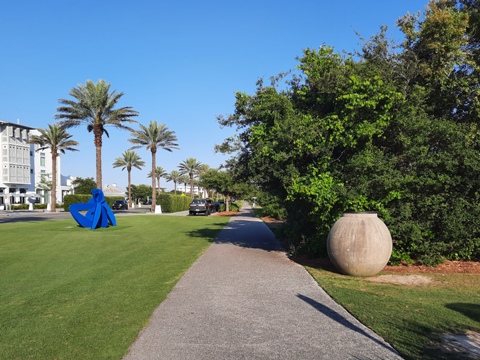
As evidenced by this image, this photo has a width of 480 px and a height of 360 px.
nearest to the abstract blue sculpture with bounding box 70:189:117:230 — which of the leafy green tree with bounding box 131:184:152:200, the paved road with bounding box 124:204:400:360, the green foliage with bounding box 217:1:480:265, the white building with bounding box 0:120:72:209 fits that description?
the green foliage with bounding box 217:1:480:265

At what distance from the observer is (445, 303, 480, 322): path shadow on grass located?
5.94m

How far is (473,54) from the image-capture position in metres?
11.6

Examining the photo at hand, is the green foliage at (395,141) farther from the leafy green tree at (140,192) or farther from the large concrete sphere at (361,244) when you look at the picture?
the leafy green tree at (140,192)

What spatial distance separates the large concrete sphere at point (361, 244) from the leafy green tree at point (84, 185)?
83.0m

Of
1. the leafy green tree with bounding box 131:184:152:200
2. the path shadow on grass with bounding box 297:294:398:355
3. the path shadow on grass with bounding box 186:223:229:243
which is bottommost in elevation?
the path shadow on grass with bounding box 297:294:398:355

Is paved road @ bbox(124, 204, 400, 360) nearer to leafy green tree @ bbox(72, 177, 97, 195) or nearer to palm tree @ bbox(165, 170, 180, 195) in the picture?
leafy green tree @ bbox(72, 177, 97, 195)

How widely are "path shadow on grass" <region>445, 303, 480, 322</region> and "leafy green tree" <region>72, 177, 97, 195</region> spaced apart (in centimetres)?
8581

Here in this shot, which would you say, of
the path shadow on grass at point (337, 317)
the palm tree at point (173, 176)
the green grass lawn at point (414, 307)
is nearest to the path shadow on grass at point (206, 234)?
the green grass lawn at point (414, 307)

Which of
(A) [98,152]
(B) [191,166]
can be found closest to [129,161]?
(B) [191,166]

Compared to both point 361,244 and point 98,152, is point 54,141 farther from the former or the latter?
point 361,244

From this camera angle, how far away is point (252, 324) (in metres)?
Result: 5.58

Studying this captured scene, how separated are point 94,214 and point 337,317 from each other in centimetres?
2083

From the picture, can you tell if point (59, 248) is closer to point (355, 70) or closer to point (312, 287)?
point (312, 287)

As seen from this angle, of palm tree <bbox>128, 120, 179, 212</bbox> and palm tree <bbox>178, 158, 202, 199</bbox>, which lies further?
palm tree <bbox>178, 158, 202, 199</bbox>
